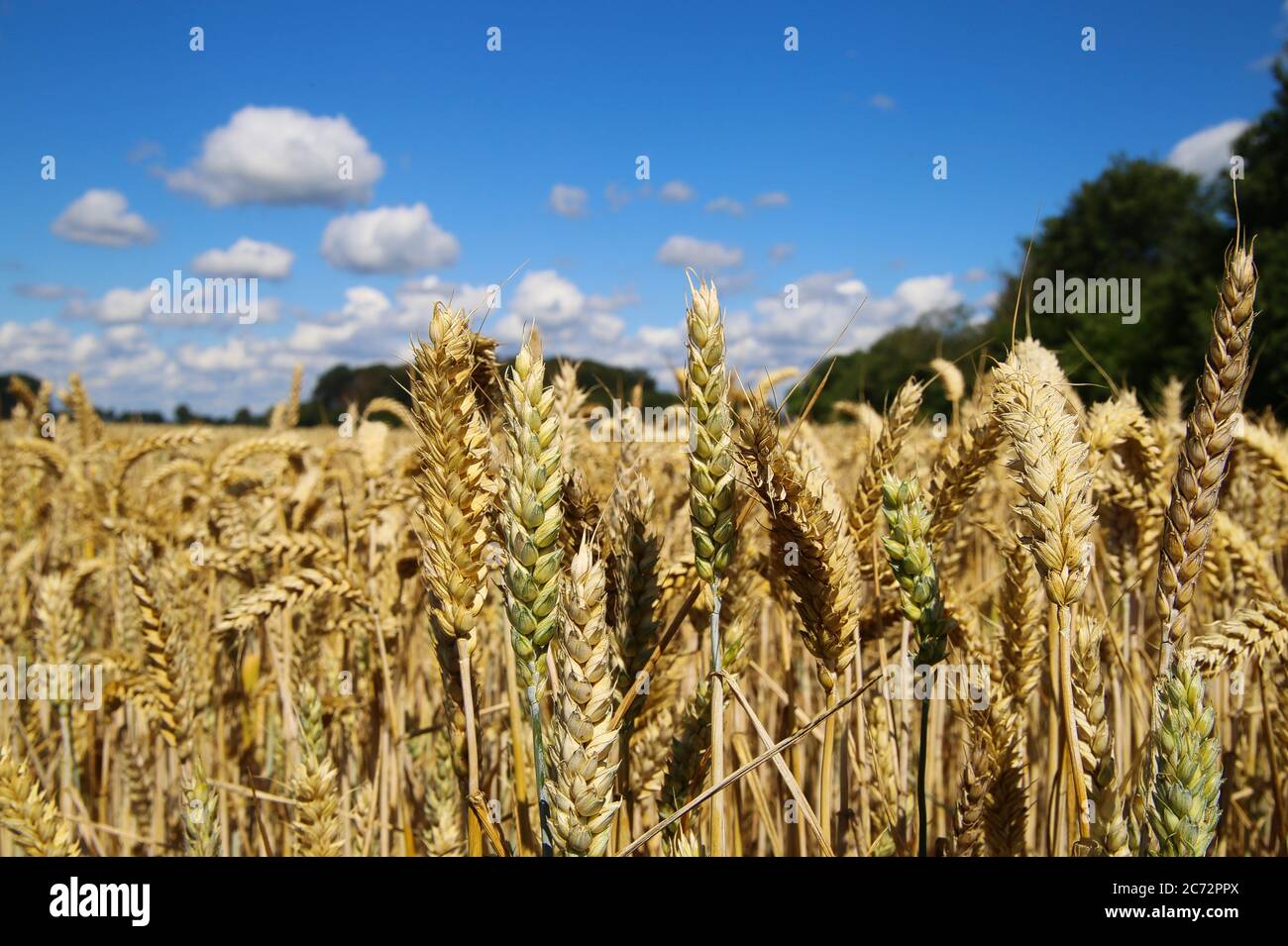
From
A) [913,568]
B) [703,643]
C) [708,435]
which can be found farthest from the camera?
[703,643]

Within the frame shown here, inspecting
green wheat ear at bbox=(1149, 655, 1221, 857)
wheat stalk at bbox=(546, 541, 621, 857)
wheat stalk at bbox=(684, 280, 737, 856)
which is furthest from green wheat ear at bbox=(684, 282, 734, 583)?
green wheat ear at bbox=(1149, 655, 1221, 857)

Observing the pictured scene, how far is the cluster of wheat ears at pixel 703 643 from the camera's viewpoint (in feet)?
3.44

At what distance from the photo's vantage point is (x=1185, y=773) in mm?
939

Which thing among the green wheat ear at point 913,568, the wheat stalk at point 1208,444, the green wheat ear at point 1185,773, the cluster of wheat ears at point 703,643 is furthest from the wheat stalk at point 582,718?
the wheat stalk at point 1208,444

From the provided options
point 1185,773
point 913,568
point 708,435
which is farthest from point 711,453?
point 1185,773

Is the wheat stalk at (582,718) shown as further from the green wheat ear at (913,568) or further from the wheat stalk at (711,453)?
the green wheat ear at (913,568)

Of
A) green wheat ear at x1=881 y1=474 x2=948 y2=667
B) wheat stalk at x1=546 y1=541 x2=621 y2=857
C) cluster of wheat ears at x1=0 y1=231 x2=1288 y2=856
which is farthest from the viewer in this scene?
green wheat ear at x1=881 y1=474 x2=948 y2=667

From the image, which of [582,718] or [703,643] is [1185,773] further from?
[703,643]

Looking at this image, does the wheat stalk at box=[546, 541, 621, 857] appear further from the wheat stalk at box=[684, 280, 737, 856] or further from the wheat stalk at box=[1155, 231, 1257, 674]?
the wheat stalk at box=[1155, 231, 1257, 674]

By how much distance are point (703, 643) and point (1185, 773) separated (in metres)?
0.96

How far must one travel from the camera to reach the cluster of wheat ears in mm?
1049
